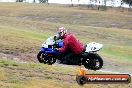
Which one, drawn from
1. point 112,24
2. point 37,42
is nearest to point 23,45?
point 37,42

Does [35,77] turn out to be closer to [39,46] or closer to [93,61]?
[93,61]

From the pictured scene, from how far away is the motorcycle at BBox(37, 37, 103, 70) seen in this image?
1856cm

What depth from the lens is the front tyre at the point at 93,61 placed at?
18734 millimetres

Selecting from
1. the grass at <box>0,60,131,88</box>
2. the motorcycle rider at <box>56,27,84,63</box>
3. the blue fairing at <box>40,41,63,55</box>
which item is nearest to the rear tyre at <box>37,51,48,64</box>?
the blue fairing at <box>40,41,63,55</box>

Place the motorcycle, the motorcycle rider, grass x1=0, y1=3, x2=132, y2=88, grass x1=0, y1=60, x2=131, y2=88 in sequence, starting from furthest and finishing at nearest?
the motorcycle → the motorcycle rider → grass x1=0, y1=3, x2=132, y2=88 → grass x1=0, y1=60, x2=131, y2=88

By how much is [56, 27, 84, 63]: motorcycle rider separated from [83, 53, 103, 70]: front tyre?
481 millimetres

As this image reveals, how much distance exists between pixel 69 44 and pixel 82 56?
86 centimetres

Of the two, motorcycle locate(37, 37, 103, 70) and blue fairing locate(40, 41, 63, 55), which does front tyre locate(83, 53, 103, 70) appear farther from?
blue fairing locate(40, 41, 63, 55)

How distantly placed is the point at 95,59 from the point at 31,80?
454cm

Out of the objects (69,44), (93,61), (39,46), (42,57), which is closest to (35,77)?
(69,44)

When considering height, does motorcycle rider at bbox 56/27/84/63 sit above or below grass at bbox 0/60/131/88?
above

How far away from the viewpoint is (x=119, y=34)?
5131 centimetres

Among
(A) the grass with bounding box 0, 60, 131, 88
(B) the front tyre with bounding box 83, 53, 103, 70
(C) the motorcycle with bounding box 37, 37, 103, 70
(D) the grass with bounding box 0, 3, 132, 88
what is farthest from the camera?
(B) the front tyre with bounding box 83, 53, 103, 70

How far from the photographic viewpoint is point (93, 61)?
738 inches
